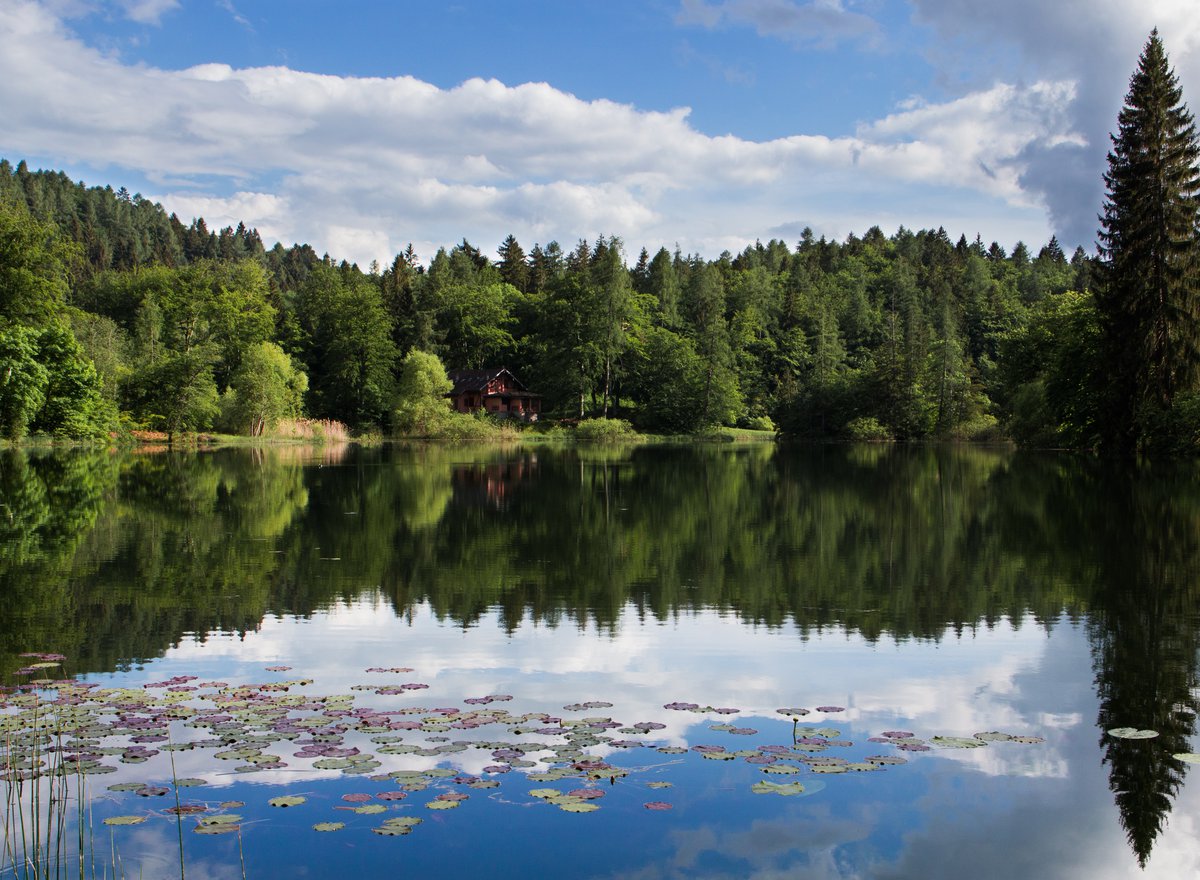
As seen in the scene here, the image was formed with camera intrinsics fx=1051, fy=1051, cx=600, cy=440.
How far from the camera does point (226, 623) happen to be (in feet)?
39.6

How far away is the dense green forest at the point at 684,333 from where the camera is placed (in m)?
44.4

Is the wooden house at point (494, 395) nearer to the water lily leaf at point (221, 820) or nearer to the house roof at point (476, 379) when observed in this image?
the house roof at point (476, 379)

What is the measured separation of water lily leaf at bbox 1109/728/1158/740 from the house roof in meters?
88.7

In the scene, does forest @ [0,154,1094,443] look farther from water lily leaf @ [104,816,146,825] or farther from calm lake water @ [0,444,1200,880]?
water lily leaf @ [104,816,146,825]

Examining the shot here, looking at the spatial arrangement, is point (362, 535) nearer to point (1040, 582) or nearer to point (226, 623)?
point (226, 623)

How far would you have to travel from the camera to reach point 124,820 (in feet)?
19.9

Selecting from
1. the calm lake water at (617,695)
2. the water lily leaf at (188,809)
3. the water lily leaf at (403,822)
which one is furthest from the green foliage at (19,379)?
the water lily leaf at (403,822)

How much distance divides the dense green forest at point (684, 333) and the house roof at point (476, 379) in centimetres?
276

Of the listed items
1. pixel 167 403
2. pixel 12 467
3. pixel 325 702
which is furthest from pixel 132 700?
pixel 167 403

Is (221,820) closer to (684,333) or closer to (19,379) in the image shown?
(19,379)

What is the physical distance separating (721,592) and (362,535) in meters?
8.52

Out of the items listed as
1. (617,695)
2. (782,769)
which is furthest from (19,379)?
(782,769)

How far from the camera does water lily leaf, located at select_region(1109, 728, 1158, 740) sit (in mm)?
7848

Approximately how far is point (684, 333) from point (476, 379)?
878 inches
